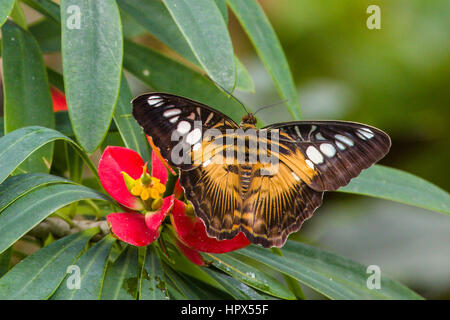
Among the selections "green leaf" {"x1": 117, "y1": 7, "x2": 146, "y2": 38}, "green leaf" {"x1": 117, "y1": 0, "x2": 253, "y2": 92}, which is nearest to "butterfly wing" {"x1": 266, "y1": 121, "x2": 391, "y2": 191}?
"green leaf" {"x1": 117, "y1": 0, "x2": 253, "y2": 92}

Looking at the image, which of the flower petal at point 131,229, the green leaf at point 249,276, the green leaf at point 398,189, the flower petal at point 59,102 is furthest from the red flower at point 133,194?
the flower petal at point 59,102

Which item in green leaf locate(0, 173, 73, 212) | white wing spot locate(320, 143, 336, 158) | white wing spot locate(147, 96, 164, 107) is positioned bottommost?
green leaf locate(0, 173, 73, 212)

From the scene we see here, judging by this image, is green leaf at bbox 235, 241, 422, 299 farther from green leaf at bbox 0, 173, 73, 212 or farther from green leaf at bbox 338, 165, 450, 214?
green leaf at bbox 0, 173, 73, 212

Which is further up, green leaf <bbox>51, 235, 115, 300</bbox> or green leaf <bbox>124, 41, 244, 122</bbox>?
green leaf <bbox>124, 41, 244, 122</bbox>

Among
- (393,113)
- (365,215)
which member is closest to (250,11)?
(365,215)

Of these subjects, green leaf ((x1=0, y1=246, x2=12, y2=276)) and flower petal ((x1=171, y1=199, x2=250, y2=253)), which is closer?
flower petal ((x1=171, y1=199, x2=250, y2=253))

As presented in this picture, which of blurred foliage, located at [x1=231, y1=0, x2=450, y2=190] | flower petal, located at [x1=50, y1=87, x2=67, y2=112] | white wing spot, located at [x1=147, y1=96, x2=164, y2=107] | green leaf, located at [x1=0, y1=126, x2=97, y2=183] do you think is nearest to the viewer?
green leaf, located at [x1=0, y1=126, x2=97, y2=183]

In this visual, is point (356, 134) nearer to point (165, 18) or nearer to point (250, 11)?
point (250, 11)

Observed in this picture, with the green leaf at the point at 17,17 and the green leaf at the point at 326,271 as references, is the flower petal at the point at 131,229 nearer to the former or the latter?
the green leaf at the point at 326,271
